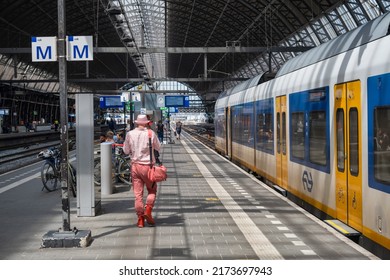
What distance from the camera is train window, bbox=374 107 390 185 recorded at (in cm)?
584

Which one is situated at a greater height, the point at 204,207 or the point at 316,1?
the point at 316,1

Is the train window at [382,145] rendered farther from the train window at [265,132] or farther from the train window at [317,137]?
the train window at [265,132]

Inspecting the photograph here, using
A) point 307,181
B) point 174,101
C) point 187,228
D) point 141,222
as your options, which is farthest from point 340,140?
point 174,101

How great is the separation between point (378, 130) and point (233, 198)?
5278mm

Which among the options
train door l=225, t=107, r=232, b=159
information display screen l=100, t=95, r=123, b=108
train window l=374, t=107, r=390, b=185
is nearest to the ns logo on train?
train window l=374, t=107, r=390, b=185

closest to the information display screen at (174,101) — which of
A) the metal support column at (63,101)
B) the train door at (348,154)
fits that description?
the train door at (348,154)

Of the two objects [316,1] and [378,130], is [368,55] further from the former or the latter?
[316,1]

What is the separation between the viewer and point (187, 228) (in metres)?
7.93

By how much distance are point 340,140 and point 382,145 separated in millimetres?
1522

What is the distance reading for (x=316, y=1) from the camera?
34.5 m

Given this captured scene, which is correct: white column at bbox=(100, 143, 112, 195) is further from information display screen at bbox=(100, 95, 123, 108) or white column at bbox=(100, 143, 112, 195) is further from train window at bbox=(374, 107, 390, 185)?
information display screen at bbox=(100, 95, 123, 108)

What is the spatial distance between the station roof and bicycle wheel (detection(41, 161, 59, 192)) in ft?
25.1

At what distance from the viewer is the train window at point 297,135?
31.8ft
